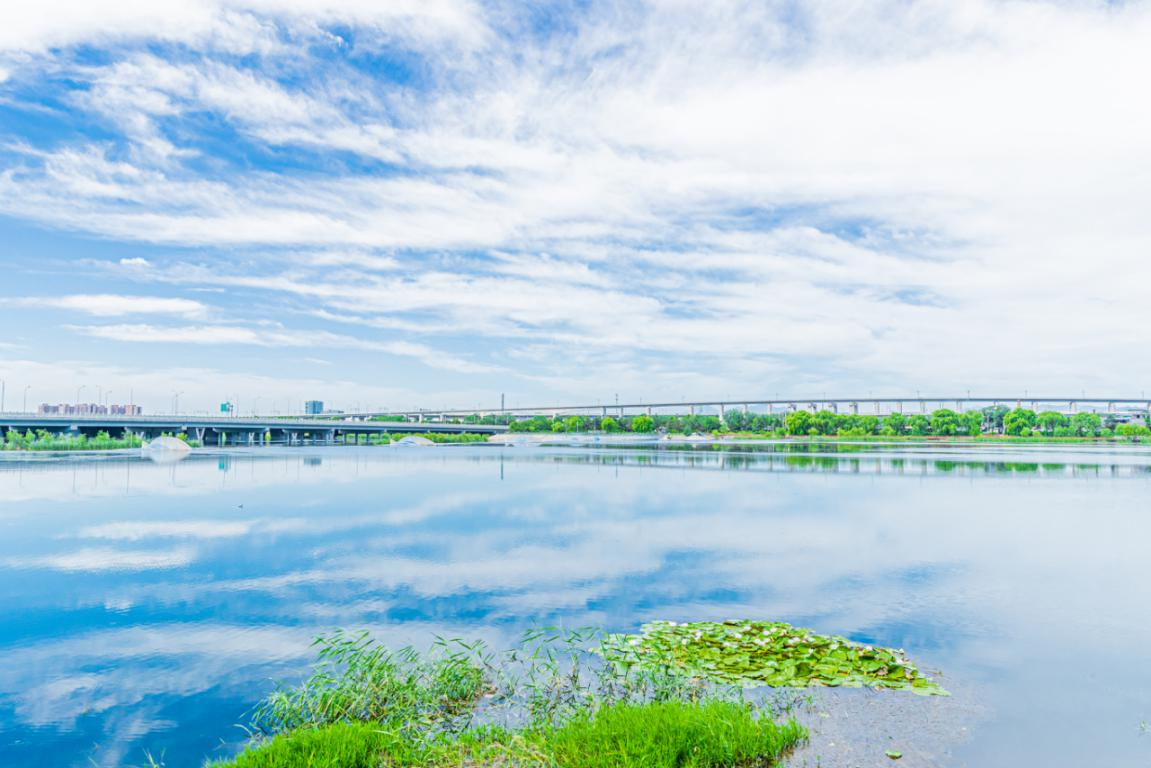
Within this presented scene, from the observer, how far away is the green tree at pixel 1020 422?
465 ft

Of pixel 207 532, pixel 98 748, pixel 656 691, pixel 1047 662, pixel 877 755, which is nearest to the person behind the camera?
pixel 877 755

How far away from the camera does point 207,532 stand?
24.8 m

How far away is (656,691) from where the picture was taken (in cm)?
948

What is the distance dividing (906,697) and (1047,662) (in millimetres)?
3835

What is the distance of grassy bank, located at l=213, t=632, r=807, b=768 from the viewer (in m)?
7.33

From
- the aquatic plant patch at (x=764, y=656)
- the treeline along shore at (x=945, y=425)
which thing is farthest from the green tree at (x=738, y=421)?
the aquatic plant patch at (x=764, y=656)

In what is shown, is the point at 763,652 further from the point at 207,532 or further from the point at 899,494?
the point at 899,494

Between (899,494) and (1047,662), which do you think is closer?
(1047,662)

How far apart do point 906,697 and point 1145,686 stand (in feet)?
13.0

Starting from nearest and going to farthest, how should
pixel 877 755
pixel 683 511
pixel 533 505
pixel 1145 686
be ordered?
1. pixel 877 755
2. pixel 1145 686
3. pixel 683 511
4. pixel 533 505

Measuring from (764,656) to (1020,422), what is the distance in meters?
157

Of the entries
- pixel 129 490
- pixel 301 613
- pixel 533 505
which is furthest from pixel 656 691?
pixel 129 490

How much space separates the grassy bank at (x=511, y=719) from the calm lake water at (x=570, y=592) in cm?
74

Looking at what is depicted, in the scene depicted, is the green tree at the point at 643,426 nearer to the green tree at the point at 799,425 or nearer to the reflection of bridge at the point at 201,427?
the green tree at the point at 799,425
